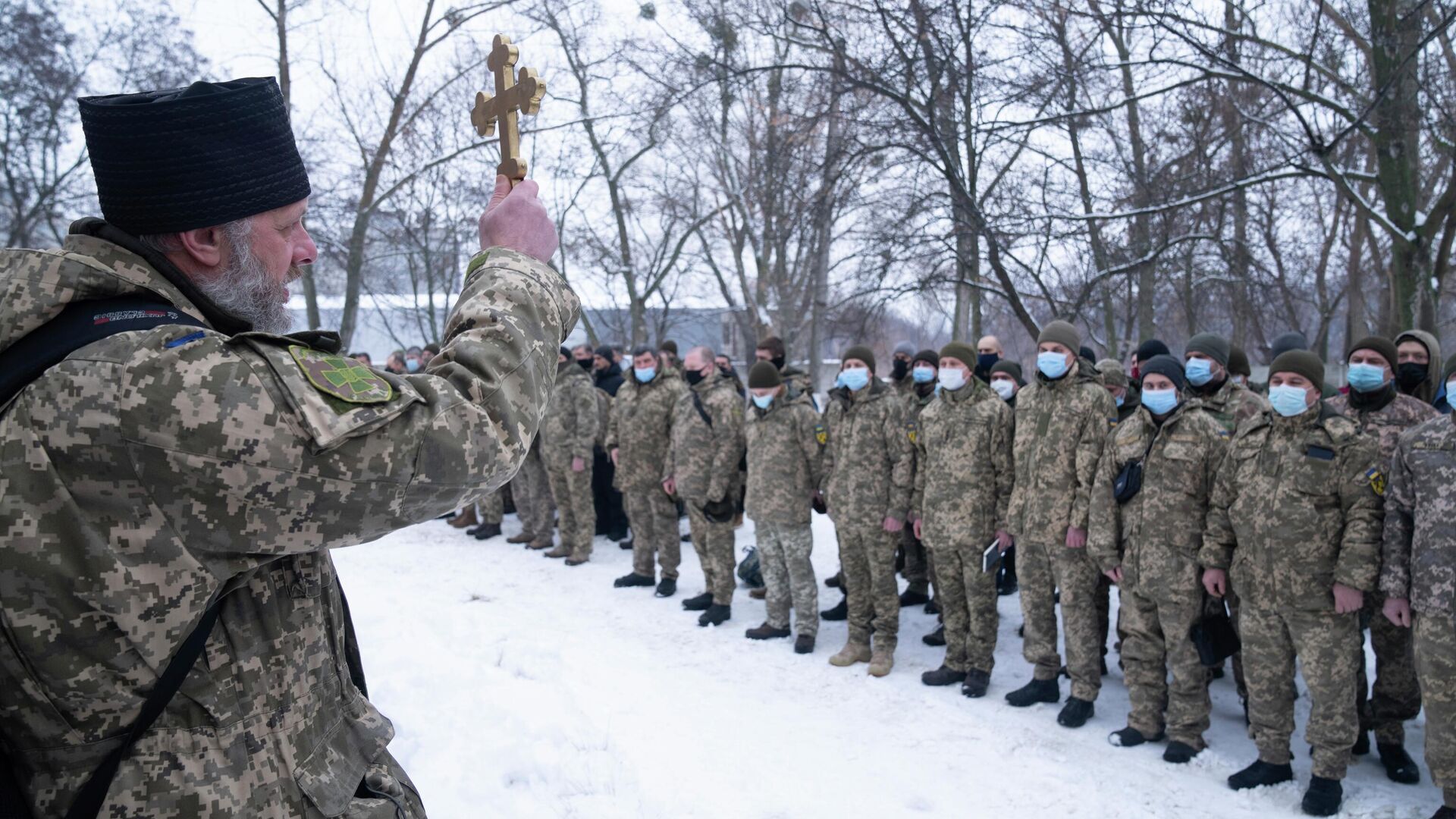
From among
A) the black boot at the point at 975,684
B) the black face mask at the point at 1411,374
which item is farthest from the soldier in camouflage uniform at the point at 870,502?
the black face mask at the point at 1411,374

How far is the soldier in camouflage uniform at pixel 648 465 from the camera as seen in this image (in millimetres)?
8555

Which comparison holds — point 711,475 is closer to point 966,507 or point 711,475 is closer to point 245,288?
point 966,507

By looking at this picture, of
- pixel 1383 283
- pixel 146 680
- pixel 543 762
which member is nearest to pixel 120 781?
pixel 146 680

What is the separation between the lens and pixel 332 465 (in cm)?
Result: 115

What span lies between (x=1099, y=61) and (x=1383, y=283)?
1168cm

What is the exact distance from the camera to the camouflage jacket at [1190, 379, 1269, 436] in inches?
205

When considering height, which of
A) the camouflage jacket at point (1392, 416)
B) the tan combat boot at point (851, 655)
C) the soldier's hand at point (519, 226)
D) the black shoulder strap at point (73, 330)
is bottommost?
the tan combat boot at point (851, 655)

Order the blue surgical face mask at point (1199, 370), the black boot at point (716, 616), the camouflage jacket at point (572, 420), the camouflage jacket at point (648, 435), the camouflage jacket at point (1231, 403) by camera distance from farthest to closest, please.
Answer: the camouflage jacket at point (572, 420) → the camouflage jacket at point (648, 435) → the black boot at point (716, 616) → the blue surgical face mask at point (1199, 370) → the camouflage jacket at point (1231, 403)

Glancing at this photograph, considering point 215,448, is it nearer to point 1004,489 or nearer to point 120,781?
point 120,781

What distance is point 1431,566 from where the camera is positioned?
3.96m

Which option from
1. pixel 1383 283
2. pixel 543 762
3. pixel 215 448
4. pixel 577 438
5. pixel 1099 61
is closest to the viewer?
pixel 215 448

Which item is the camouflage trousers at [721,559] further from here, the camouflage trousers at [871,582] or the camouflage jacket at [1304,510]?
the camouflage jacket at [1304,510]

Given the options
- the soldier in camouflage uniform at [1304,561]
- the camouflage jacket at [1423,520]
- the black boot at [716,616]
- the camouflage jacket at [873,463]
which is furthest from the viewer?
the black boot at [716,616]

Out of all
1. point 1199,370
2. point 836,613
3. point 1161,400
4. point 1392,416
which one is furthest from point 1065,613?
point 836,613
